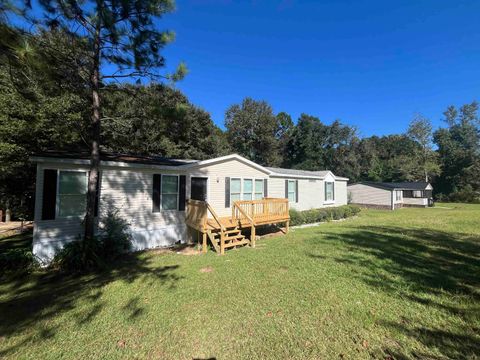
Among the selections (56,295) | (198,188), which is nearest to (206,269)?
(56,295)

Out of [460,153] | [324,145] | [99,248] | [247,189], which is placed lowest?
[99,248]

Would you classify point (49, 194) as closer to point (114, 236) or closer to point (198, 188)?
point (114, 236)

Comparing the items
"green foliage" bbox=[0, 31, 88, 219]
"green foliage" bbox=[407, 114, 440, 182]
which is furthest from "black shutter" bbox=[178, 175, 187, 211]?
"green foliage" bbox=[407, 114, 440, 182]

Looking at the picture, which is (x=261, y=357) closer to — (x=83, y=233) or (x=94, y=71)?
(x=83, y=233)

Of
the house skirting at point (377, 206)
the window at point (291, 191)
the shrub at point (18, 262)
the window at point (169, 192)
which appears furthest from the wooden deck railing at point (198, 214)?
the house skirting at point (377, 206)

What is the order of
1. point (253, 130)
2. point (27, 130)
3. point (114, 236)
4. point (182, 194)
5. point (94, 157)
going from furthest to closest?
point (253, 130)
point (27, 130)
point (182, 194)
point (114, 236)
point (94, 157)

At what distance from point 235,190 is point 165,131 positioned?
4.13 meters

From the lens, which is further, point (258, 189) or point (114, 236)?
point (258, 189)

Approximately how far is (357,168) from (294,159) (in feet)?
32.3

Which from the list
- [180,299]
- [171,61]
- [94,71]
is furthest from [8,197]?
[180,299]

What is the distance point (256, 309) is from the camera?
4.20m

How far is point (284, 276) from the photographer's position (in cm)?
569

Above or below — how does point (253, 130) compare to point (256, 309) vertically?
above

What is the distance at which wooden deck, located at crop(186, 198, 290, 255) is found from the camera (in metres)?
8.34
